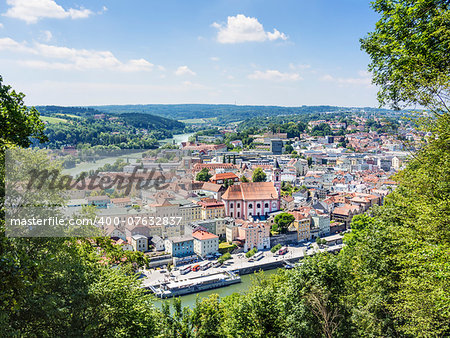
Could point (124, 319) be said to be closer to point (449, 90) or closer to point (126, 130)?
point (449, 90)

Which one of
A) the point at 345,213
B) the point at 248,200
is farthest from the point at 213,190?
the point at 345,213

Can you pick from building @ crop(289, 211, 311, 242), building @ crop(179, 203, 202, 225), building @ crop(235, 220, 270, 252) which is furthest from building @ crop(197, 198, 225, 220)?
building @ crop(289, 211, 311, 242)

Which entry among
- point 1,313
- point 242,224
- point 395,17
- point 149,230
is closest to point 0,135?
point 1,313

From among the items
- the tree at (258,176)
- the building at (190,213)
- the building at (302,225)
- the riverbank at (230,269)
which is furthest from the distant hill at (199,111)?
the riverbank at (230,269)

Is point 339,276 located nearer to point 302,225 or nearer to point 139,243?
point 139,243

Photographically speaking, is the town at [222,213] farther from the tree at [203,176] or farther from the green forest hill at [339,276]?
the green forest hill at [339,276]

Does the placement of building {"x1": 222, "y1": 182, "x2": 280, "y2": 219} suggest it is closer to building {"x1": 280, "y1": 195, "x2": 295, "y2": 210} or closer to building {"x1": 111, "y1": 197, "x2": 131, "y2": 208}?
building {"x1": 280, "y1": 195, "x2": 295, "y2": 210}
